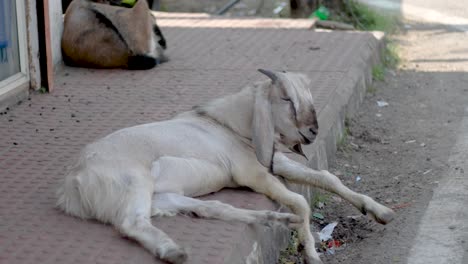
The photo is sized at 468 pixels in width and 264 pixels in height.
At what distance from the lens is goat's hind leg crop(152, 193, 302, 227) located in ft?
15.4

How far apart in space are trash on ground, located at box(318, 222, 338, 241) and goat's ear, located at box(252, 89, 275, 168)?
71cm

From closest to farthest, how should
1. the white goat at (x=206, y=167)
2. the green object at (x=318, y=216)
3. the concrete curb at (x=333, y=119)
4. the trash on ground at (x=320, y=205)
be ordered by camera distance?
the white goat at (x=206, y=167), the concrete curb at (x=333, y=119), the green object at (x=318, y=216), the trash on ground at (x=320, y=205)

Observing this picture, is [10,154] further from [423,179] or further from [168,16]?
[168,16]

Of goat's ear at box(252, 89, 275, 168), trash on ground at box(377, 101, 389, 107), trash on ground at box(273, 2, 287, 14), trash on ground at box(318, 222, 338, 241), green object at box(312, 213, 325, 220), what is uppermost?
goat's ear at box(252, 89, 275, 168)

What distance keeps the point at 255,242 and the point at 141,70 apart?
4110 millimetres

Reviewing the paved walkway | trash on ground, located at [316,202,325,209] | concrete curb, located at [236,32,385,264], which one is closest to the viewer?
the paved walkway

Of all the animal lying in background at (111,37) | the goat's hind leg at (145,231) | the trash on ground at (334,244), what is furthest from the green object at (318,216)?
the animal lying in background at (111,37)

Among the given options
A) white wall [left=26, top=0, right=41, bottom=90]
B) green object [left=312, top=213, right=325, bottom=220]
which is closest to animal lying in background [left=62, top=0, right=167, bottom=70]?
white wall [left=26, top=0, right=41, bottom=90]

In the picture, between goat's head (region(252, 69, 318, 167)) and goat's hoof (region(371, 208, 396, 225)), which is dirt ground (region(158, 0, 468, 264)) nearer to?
goat's hoof (region(371, 208, 396, 225))

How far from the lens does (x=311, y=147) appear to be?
6.24 meters

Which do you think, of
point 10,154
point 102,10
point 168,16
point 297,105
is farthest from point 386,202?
point 168,16

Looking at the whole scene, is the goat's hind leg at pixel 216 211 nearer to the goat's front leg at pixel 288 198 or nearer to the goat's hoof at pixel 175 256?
the goat's front leg at pixel 288 198

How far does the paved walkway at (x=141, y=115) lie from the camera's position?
443cm

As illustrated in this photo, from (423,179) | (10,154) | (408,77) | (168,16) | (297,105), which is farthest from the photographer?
(168,16)
